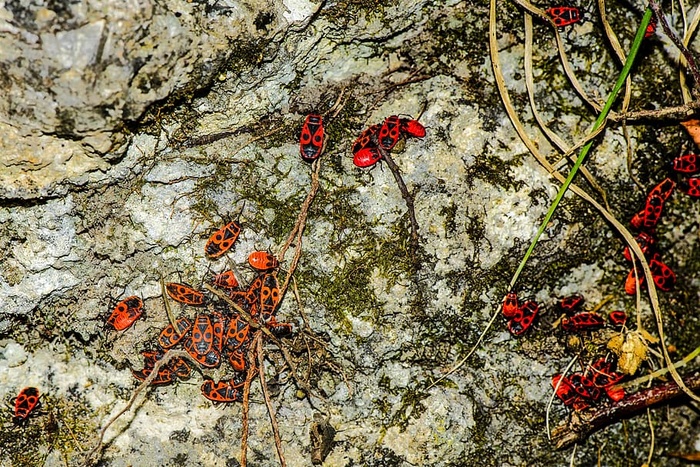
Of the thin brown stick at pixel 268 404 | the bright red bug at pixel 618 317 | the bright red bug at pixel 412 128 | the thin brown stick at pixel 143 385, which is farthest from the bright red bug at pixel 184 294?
the bright red bug at pixel 618 317

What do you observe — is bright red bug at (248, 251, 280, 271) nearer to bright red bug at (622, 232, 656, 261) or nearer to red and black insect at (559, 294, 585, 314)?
red and black insect at (559, 294, 585, 314)

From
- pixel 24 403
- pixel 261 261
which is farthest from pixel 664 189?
pixel 24 403

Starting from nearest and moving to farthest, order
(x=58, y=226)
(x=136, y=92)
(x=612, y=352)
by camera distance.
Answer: (x=136, y=92) → (x=58, y=226) → (x=612, y=352)

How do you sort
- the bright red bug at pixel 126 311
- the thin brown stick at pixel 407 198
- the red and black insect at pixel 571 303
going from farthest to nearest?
the red and black insect at pixel 571 303 < the thin brown stick at pixel 407 198 < the bright red bug at pixel 126 311

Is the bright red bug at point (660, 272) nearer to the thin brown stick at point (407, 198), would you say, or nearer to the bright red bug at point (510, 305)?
the bright red bug at point (510, 305)

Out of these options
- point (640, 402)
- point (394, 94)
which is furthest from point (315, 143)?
point (640, 402)

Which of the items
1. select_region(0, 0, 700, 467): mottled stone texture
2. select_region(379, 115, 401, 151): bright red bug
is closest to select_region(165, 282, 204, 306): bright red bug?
select_region(0, 0, 700, 467): mottled stone texture

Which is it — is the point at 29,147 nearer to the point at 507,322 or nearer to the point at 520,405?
the point at 507,322
